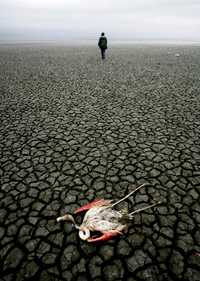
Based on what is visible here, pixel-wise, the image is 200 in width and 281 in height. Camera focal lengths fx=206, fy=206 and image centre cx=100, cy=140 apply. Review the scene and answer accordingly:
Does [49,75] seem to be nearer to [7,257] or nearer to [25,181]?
[25,181]

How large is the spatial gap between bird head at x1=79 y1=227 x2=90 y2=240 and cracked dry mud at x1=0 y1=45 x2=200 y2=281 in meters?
0.10

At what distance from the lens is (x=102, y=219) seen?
3.35 meters

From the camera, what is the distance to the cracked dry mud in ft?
9.09

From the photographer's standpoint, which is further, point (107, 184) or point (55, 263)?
point (107, 184)

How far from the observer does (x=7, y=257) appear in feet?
9.37

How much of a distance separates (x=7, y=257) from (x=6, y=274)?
232mm

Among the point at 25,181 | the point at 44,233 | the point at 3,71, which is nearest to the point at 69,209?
the point at 44,233

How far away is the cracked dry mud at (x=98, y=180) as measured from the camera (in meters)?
2.77

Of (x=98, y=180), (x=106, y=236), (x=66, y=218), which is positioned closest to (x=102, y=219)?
(x=106, y=236)

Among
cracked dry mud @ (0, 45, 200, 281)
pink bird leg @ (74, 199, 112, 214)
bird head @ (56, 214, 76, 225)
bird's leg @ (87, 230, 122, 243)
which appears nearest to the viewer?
cracked dry mud @ (0, 45, 200, 281)

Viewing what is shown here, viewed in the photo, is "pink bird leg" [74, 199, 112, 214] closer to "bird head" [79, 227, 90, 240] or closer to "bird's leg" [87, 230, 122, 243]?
"bird head" [79, 227, 90, 240]

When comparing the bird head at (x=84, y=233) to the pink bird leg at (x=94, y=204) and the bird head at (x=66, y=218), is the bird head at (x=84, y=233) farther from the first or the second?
the pink bird leg at (x=94, y=204)

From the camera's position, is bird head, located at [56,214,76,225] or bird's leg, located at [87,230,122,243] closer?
bird's leg, located at [87,230,122,243]

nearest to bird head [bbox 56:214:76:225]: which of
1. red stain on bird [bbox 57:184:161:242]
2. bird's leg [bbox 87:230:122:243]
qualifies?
red stain on bird [bbox 57:184:161:242]
